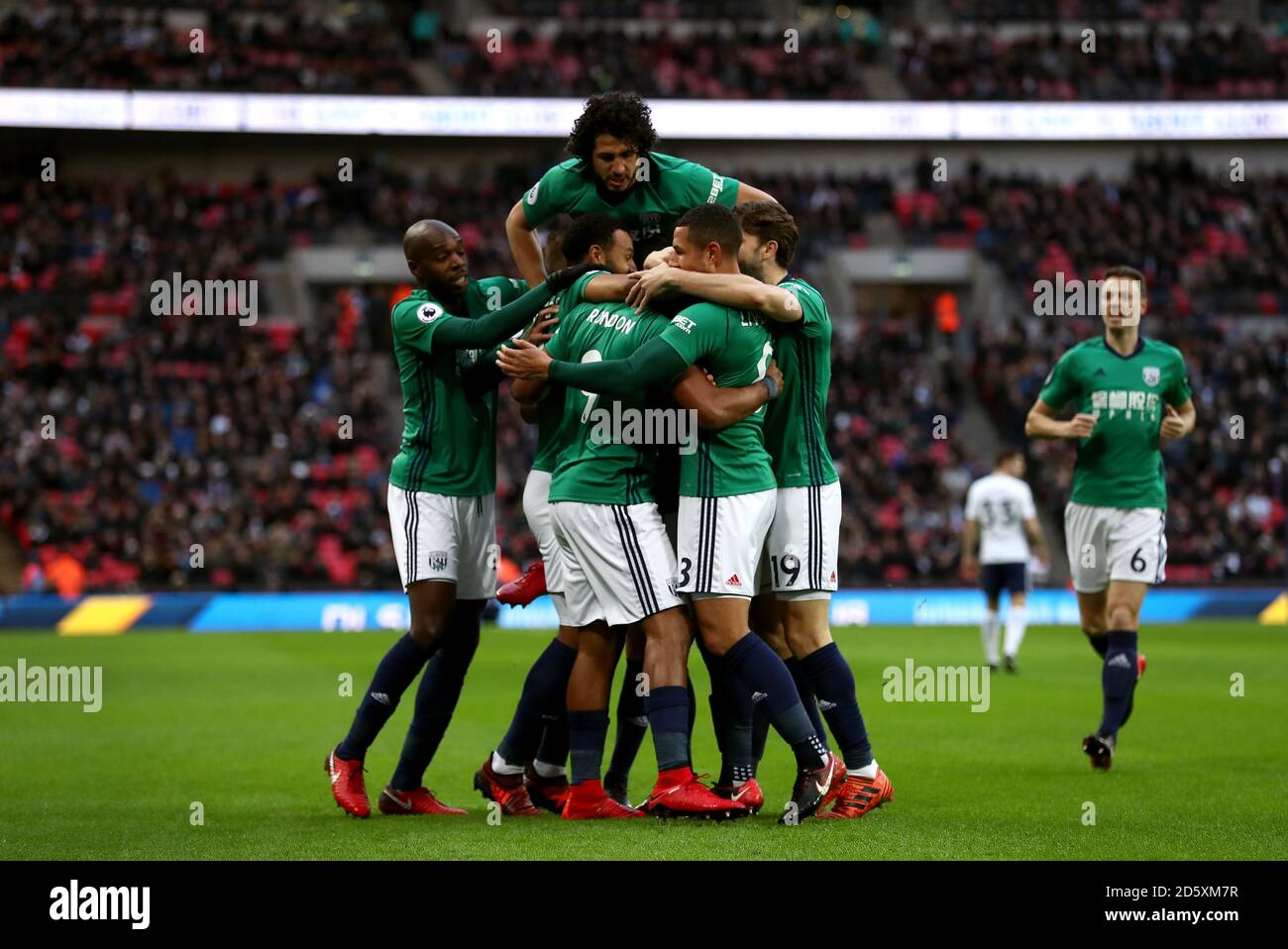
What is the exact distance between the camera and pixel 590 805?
7.14 metres

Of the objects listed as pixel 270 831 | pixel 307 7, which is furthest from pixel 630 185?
pixel 307 7

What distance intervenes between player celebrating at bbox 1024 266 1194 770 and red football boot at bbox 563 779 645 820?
349cm

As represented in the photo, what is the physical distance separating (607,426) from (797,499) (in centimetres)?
92

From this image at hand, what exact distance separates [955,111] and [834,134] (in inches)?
110

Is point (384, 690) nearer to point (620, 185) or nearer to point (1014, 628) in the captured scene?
point (620, 185)

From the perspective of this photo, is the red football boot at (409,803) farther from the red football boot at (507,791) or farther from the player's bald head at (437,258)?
the player's bald head at (437,258)

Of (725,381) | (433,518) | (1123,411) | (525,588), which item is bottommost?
(525,588)

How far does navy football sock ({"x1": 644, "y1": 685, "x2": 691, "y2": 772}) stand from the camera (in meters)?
6.91

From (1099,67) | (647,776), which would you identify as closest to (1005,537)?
(647,776)

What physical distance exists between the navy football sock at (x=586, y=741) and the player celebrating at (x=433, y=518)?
75 centimetres

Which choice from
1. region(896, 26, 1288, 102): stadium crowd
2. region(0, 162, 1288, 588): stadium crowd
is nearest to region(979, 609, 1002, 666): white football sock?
region(0, 162, 1288, 588): stadium crowd

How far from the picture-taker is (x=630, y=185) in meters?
7.69

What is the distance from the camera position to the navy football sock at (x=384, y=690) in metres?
7.52

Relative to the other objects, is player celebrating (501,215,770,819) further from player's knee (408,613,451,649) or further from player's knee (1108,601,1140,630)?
player's knee (1108,601,1140,630)
